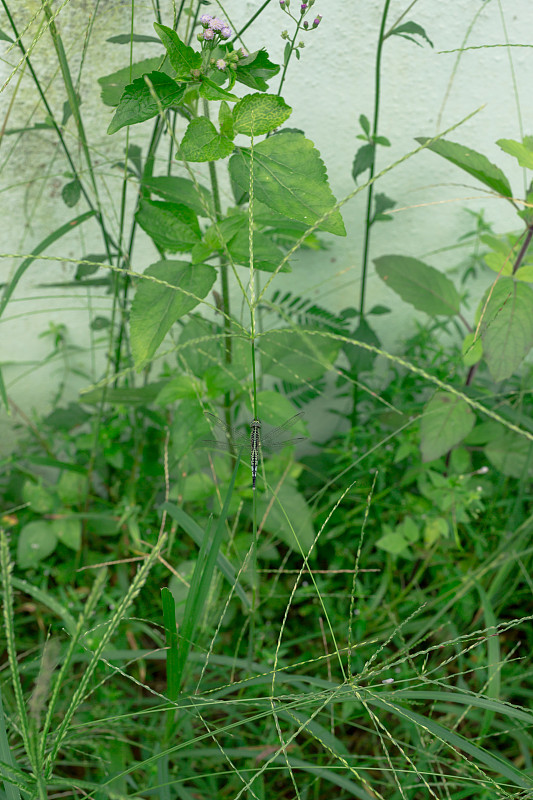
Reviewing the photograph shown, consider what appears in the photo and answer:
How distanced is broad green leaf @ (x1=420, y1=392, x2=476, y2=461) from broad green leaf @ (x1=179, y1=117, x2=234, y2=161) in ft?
2.10

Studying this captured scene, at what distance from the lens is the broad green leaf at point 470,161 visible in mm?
962

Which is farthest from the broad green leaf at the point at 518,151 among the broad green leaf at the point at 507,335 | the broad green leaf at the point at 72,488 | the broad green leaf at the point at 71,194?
the broad green leaf at the point at 72,488

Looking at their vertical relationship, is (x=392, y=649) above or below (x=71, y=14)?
below

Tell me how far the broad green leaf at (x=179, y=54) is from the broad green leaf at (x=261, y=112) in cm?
7

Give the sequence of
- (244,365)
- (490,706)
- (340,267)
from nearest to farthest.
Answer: (490,706) < (244,365) < (340,267)

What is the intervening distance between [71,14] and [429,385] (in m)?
1.16

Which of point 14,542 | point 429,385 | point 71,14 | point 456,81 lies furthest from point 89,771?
point 456,81

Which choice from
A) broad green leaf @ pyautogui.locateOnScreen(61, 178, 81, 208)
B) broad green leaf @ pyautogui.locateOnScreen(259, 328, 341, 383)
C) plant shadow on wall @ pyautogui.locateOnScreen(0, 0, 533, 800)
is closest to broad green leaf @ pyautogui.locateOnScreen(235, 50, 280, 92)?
plant shadow on wall @ pyautogui.locateOnScreen(0, 0, 533, 800)

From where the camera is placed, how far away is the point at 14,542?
1.43 m

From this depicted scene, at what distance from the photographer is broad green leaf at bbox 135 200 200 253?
92 centimetres

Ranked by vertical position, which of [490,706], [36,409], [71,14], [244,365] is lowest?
[490,706]

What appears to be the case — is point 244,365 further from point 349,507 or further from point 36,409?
point 36,409

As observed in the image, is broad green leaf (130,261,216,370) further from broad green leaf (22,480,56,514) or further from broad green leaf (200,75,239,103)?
broad green leaf (22,480,56,514)

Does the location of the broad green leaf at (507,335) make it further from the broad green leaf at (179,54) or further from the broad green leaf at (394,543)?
the broad green leaf at (179,54)
